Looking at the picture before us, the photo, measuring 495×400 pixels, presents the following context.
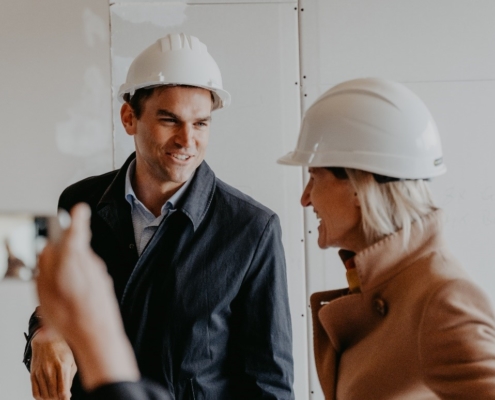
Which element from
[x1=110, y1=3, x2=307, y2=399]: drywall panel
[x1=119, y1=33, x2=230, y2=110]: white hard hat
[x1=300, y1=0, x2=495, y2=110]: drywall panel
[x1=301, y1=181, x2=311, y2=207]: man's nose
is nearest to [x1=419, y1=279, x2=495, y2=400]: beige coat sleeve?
[x1=301, y1=181, x2=311, y2=207]: man's nose

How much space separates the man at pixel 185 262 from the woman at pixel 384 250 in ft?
1.17

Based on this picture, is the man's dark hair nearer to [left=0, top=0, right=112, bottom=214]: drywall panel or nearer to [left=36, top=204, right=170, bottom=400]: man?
[left=0, top=0, right=112, bottom=214]: drywall panel

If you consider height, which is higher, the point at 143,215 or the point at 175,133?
the point at 175,133

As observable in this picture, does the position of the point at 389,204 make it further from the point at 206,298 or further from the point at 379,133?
the point at 206,298

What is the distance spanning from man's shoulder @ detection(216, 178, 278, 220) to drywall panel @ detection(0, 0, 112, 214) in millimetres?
821

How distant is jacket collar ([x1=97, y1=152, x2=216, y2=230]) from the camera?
1720 millimetres

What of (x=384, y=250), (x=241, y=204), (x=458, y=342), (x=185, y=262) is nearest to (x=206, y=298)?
(x=185, y=262)

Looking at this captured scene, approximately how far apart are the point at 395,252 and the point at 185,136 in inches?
31.4

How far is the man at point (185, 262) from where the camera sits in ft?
5.40

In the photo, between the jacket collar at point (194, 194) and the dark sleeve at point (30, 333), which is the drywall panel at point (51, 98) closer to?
the jacket collar at point (194, 194)

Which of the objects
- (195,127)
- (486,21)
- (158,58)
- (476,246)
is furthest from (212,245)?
(486,21)

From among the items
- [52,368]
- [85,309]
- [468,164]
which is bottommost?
[52,368]

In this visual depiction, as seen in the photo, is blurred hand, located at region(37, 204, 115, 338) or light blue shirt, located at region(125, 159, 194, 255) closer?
blurred hand, located at region(37, 204, 115, 338)

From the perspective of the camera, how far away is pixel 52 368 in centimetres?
156
